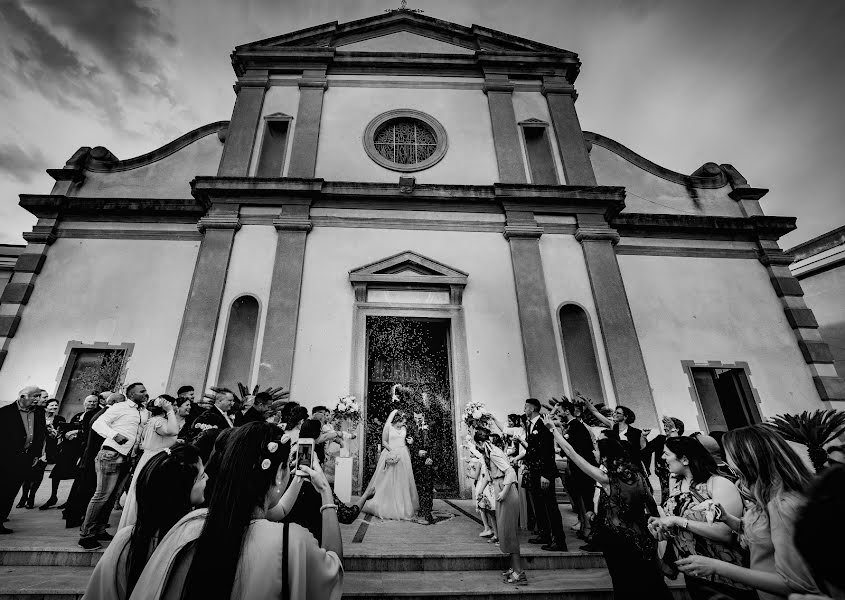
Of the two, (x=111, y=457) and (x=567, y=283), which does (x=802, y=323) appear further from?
(x=111, y=457)

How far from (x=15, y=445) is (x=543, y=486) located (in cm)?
707

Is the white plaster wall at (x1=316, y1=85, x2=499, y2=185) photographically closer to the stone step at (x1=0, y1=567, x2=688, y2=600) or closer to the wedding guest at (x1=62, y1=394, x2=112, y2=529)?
the wedding guest at (x1=62, y1=394, x2=112, y2=529)

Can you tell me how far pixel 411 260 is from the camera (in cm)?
1012

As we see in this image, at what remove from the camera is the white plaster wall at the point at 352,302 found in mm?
9039

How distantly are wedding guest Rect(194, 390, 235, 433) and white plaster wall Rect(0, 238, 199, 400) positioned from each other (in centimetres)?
451

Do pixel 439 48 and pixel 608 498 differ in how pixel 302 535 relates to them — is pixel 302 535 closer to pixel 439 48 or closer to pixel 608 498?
pixel 608 498

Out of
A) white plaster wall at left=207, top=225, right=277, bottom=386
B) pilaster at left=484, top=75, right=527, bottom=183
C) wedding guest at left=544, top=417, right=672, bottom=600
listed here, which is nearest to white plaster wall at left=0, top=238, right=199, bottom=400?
white plaster wall at left=207, top=225, right=277, bottom=386

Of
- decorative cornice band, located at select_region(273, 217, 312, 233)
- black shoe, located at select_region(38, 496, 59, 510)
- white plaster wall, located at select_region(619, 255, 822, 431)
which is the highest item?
decorative cornice band, located at select_region(273, 217, 312, 233)

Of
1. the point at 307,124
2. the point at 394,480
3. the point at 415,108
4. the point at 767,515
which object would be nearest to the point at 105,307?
the point at 307,124

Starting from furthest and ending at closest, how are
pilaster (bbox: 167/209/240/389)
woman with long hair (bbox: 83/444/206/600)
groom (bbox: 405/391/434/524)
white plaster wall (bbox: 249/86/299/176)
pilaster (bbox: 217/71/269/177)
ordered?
1. white plaster wall (bbox: 249/86/299/176)
2. pilaster (bbox: 217/71/269/177)
3. pilaster (bbox: 167/209/240/389)
4. groom (bbox: 405/391/434/524)
5. woman with long hair (bbox: 83/444/206/600)

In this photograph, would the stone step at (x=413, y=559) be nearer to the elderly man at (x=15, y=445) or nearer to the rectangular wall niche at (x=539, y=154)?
the elderly man at (x=15, y=445)

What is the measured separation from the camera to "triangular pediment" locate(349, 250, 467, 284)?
995 centimetres

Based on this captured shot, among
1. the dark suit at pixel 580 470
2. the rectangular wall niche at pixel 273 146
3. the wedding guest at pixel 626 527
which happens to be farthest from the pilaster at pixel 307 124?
the wedding guest at pixel 626 527

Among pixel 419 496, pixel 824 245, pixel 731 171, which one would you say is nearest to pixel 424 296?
pixel 419 496
